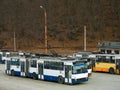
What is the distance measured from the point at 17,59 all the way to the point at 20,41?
55915 mm

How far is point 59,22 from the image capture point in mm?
97875

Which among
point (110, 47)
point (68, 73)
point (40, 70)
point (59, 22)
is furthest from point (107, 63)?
point (59, 22)

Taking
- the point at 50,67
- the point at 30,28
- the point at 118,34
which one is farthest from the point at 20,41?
the point at 50,67

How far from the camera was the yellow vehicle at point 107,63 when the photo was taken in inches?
1551

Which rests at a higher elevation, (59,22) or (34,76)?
(59,22)

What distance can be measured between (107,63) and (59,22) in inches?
2282

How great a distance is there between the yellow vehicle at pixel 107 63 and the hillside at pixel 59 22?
45110 millimetres

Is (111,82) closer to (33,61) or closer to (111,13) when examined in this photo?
(33,61)

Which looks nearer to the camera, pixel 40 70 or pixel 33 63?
pixel 40 70

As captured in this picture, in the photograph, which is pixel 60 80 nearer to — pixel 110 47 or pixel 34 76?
pixel 34 76

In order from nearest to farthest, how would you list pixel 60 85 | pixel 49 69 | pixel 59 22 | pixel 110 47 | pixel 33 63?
1. pixel 60 85
2. pixel 49 69
3. pixel 33 63
4. pixel 110 47
5. pixel 59 22

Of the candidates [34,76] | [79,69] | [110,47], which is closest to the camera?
[79,69]

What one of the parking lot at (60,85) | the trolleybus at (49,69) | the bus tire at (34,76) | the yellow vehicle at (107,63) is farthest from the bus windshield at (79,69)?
the yellow vehicle at (107,63)

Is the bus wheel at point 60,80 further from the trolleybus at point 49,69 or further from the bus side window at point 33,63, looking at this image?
the bus side window at point 33,63
